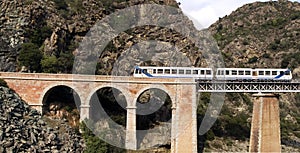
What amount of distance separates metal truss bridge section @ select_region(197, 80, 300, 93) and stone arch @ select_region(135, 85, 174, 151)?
14.7ft

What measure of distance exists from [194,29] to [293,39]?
28.4 meters

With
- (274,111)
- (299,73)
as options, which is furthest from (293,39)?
(274,111)

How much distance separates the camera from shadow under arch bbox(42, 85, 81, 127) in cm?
4906

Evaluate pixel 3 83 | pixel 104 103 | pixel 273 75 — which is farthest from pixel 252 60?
pixel 3 83

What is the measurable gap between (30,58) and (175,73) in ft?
52.7

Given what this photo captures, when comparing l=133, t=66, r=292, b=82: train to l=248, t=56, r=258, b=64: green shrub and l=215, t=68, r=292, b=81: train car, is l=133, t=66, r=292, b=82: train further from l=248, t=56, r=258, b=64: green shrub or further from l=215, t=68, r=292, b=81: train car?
l=248, t=56, r=258, b=64: green shrub

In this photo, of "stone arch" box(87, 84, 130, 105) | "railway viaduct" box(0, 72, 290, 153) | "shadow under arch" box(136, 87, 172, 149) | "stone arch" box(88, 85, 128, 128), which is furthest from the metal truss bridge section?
"stone arch" box(88, 85, 128, 128)

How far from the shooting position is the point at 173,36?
72750mm

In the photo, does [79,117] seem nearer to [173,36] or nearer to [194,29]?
[173,36]

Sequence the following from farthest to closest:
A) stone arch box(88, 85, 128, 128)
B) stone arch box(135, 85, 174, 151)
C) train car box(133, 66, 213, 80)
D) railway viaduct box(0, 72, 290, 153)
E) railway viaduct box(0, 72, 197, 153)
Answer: stone arch box(135, 85, 174, 151) → train car box(133, 66, 213, 80) → stone arch box(88, 85, 128, 128) → railway viaduct box(0, 72, 290, 153) → railway viaduct box(0, 72, 197, 153)

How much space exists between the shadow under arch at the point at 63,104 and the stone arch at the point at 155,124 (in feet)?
25.6

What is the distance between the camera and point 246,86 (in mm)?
50875

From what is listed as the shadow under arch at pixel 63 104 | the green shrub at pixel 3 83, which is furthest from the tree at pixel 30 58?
the green shrub at pixel 3 83

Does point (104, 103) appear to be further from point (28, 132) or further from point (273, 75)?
point (273, 75)
